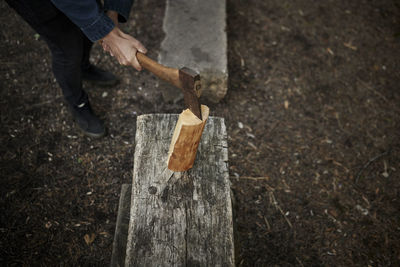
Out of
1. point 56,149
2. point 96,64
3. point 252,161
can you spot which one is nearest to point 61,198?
point 56,149

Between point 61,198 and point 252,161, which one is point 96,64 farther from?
point 252,161

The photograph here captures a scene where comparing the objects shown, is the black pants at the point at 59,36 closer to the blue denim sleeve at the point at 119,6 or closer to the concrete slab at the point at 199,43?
the blue denim sleeve at the point at 119,6

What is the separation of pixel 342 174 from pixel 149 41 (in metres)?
2.47

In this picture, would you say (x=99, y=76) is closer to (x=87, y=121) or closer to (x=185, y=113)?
(x=87, y=121)

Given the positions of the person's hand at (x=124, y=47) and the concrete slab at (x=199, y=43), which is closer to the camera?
the person's hand at (x=124, y=47)

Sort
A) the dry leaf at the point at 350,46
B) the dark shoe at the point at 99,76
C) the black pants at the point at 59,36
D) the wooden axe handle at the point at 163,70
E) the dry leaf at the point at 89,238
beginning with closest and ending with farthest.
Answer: the wooden axe handle at the point at 163,70 → the black pants at the point at 59,36 → the dry leaf at the point at 89,238 → the dark shoe at the point at 99,76 → the dry leaf at the point at 350,46

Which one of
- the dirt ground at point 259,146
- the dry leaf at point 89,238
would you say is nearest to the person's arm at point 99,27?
the dirt ground at point 259,146

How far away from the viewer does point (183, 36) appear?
8.52ft

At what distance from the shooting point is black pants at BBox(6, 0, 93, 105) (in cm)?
148

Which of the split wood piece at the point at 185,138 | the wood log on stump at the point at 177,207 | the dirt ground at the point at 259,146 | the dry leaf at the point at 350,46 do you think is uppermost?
the split wood piece at the point at 185,138

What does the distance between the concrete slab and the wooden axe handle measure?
104 centimetres

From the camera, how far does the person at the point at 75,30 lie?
137 cm

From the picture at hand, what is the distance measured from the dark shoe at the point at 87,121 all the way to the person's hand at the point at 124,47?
0.98 meters

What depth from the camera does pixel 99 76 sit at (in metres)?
2.63
